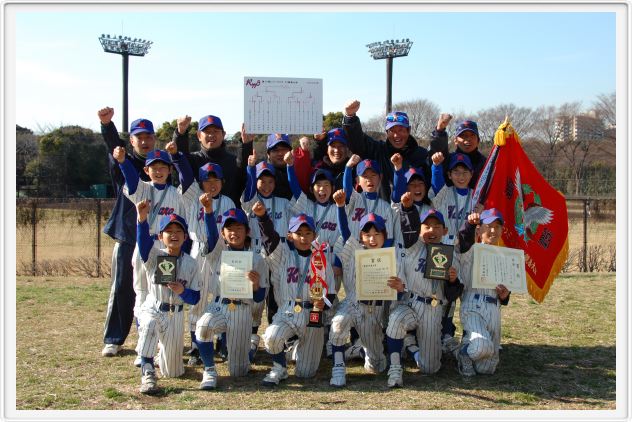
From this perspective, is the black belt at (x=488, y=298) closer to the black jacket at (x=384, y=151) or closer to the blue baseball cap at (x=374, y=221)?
the blue baseball cap at (x=374, y=221)

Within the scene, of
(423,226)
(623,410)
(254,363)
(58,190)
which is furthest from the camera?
(58,190)

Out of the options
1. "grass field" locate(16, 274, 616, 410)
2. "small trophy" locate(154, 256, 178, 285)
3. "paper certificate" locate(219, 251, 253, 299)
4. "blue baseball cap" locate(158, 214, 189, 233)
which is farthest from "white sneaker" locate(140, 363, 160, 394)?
"blue baseball cap" locate(158, 214, 189, 233)

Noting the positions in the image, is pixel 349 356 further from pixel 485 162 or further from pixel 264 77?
pixel 264 77

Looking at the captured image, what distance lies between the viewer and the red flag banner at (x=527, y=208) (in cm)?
680

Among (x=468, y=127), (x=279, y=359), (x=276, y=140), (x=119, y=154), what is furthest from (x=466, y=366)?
(x=119, y=154)

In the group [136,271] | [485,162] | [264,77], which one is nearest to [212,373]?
[136,271]

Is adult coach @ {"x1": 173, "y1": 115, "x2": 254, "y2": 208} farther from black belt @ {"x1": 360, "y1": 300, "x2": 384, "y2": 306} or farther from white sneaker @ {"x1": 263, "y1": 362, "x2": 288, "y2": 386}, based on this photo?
white sneaker @ {"x1": 263, "y1": 362, "x2": 288, "y2": 386}

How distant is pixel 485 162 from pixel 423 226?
134 cm

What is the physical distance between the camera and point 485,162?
22.7 feet

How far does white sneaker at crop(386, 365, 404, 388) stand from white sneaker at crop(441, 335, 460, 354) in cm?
96

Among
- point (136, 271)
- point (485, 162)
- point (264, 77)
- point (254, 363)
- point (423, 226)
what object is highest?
point (264, 77)

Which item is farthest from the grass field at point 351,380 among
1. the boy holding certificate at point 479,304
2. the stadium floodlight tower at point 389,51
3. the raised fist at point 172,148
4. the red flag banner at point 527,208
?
the stadium floodlight tower at point 389,51

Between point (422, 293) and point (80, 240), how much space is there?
46.8ft

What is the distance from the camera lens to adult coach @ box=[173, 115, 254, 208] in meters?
6.73
